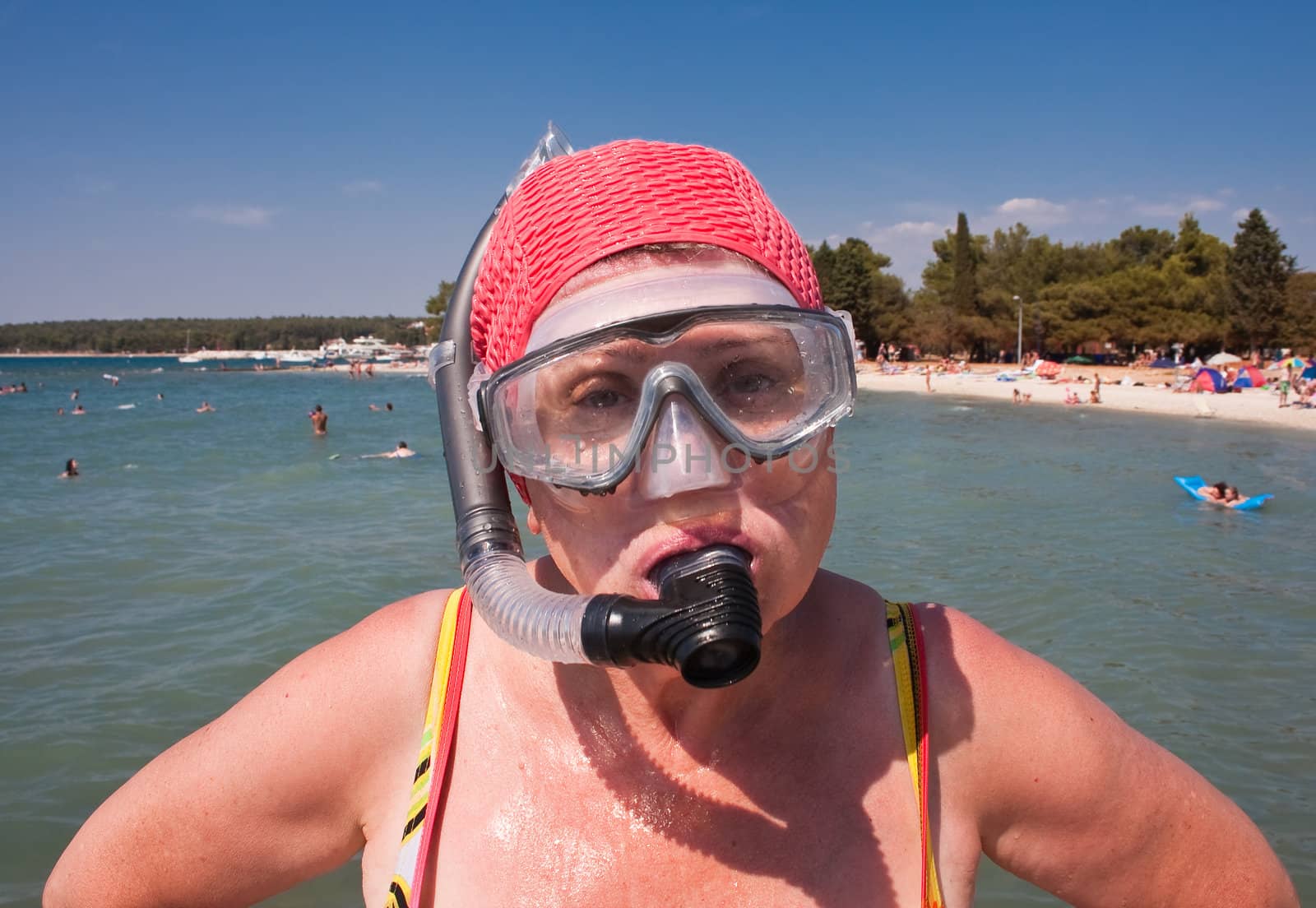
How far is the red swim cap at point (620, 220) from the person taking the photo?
3.69ft

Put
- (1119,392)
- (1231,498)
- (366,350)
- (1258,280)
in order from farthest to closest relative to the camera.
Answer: (366,350)
(1258,280)
(1119,392)
(1231,498)

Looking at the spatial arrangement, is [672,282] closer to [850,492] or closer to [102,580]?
[102,580]

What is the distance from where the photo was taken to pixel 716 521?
1062 millimetres

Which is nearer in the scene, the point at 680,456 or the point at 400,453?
the point at 680,456

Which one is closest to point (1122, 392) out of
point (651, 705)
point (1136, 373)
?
point (1136, 373)

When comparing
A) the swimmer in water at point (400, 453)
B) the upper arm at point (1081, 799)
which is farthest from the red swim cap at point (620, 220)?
the swimmer in water at point (400, 453)

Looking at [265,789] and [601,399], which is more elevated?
[601,399]

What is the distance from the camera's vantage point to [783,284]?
1.19 m

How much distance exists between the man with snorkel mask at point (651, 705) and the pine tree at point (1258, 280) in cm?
5433

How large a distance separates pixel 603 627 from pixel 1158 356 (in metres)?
58.0

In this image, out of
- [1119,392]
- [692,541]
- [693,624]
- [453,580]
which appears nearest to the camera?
[693,624]

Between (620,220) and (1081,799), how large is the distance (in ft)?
3.47

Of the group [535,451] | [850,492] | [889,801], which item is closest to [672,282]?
[535,451]

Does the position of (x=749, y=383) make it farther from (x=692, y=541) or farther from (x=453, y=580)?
(x=453, y=580)
